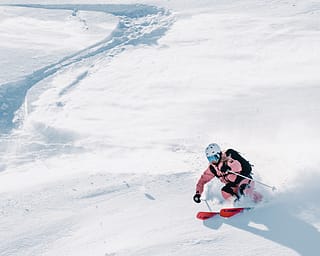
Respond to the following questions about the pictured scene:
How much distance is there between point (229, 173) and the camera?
6.91 m

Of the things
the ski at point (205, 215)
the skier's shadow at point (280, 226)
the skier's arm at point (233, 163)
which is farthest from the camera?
the skier's arm at point (233, 163)

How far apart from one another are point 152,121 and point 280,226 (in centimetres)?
488

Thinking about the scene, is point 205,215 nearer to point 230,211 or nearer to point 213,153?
point 230,211

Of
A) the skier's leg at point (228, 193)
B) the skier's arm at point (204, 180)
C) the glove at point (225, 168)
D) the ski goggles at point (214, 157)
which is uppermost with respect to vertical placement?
the ski goggles at point (214, 157)

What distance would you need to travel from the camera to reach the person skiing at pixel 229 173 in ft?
22.4

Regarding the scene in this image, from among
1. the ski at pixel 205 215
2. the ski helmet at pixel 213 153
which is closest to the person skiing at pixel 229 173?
the ski helmet at pixel 213 153

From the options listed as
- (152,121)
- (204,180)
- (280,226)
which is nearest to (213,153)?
(204,180)

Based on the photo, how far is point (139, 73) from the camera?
12.9m

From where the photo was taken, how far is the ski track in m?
12.3

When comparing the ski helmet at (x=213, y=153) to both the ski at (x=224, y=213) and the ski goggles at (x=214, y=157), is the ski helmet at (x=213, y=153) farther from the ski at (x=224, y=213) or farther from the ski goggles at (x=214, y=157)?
the ski at (x=224, y=213)

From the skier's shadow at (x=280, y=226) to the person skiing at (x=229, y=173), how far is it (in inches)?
14.8

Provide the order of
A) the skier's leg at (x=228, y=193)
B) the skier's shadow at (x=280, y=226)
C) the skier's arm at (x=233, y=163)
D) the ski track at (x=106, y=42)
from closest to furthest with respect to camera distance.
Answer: the skier's shadow at (x=280, y=226) → the skier's arm at (x=233, y=163) → the skier's leg at (x=228, y=193) → the ski track at (x=106, y=42)

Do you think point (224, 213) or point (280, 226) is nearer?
point (280, 226)

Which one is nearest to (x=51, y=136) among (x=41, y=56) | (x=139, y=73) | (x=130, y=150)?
(x=130, y=150)
